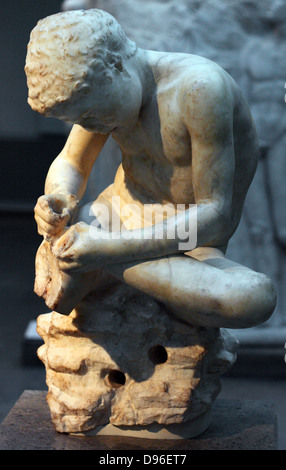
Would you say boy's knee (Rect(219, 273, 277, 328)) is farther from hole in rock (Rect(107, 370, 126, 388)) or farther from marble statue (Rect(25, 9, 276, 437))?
hole in rock (Rect(107, 370, 126, 388))

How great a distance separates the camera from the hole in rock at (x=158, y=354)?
267 cm

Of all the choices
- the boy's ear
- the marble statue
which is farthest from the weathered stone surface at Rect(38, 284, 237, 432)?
the boy's ear

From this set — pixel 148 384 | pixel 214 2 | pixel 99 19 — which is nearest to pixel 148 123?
pixel 99 19

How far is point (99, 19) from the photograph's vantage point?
2209 millimetres

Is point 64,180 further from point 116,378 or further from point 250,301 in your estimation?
point 250,301

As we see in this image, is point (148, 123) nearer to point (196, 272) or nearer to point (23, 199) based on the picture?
point (196, 272)

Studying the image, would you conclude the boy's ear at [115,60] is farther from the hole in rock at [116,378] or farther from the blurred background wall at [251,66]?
the blurred background wall at [251,66]

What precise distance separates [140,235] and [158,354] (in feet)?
1.91

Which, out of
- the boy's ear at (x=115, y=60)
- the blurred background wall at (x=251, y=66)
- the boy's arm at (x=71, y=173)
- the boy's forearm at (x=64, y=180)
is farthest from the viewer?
the blurred background wall at (x=251, y=66)

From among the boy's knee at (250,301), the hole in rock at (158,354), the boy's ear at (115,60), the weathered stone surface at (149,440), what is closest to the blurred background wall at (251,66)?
the weathered stone surface at (149,440)

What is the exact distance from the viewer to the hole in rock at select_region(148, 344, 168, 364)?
105 inches

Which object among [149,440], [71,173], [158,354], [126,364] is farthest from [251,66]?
[149,440]

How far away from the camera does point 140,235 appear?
2324mm

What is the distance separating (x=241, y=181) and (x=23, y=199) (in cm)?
668
